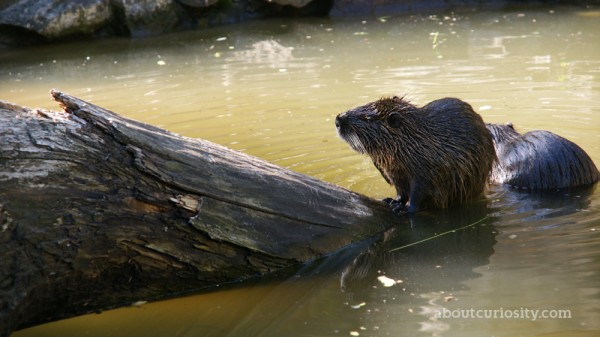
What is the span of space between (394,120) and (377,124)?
0.34ft

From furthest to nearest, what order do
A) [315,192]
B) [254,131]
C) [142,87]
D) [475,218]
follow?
[142,87]
[254,131]
[475,218]
[315,192]

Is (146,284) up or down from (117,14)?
down

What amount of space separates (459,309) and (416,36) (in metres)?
7.94

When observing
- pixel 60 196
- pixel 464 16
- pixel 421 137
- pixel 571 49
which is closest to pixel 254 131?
pixel 421 137

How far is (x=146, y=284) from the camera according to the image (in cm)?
342

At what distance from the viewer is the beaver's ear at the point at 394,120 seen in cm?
447

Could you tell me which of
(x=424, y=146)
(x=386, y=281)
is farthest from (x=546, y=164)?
(x=386, y=281)

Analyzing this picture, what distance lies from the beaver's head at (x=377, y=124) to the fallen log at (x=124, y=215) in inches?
31.3

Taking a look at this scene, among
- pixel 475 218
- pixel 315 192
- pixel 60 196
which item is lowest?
pixel 475 218

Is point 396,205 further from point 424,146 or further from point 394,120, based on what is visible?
point 394,120

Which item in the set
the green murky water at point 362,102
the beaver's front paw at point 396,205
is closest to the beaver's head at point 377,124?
the beaver's front paw at point 396,205

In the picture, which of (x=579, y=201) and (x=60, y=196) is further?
(x=579, y=201)

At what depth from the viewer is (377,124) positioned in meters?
Result: 4.51

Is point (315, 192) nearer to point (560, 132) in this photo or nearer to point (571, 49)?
point (560, 132)
